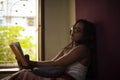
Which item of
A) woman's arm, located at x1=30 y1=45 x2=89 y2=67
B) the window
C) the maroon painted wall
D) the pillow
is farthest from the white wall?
the pillow

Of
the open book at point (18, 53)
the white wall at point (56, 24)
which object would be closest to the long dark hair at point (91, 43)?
the open book at point (18, 53)

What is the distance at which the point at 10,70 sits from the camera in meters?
2.75

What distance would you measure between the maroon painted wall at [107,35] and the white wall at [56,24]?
84 centimetres

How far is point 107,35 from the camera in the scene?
188 cm

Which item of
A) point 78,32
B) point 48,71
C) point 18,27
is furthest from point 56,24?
point 48,71

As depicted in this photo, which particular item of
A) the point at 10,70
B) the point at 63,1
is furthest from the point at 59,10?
the point at 10,70

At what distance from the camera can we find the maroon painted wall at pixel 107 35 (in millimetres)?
1749

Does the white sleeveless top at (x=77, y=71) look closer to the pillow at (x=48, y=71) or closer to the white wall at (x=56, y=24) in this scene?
the pillow at (x=48, y=71)

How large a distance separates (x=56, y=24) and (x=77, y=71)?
125 cm

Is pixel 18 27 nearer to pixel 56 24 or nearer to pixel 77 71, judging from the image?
pixel 56 24

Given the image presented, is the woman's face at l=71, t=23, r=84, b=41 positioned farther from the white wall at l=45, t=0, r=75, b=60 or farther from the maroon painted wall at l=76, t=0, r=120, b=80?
the white wall at l=45, t=0, r=75, b=60

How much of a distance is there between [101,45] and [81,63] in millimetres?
270

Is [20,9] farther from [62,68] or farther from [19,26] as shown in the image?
[62,68]

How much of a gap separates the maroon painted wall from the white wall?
0.84 metres
